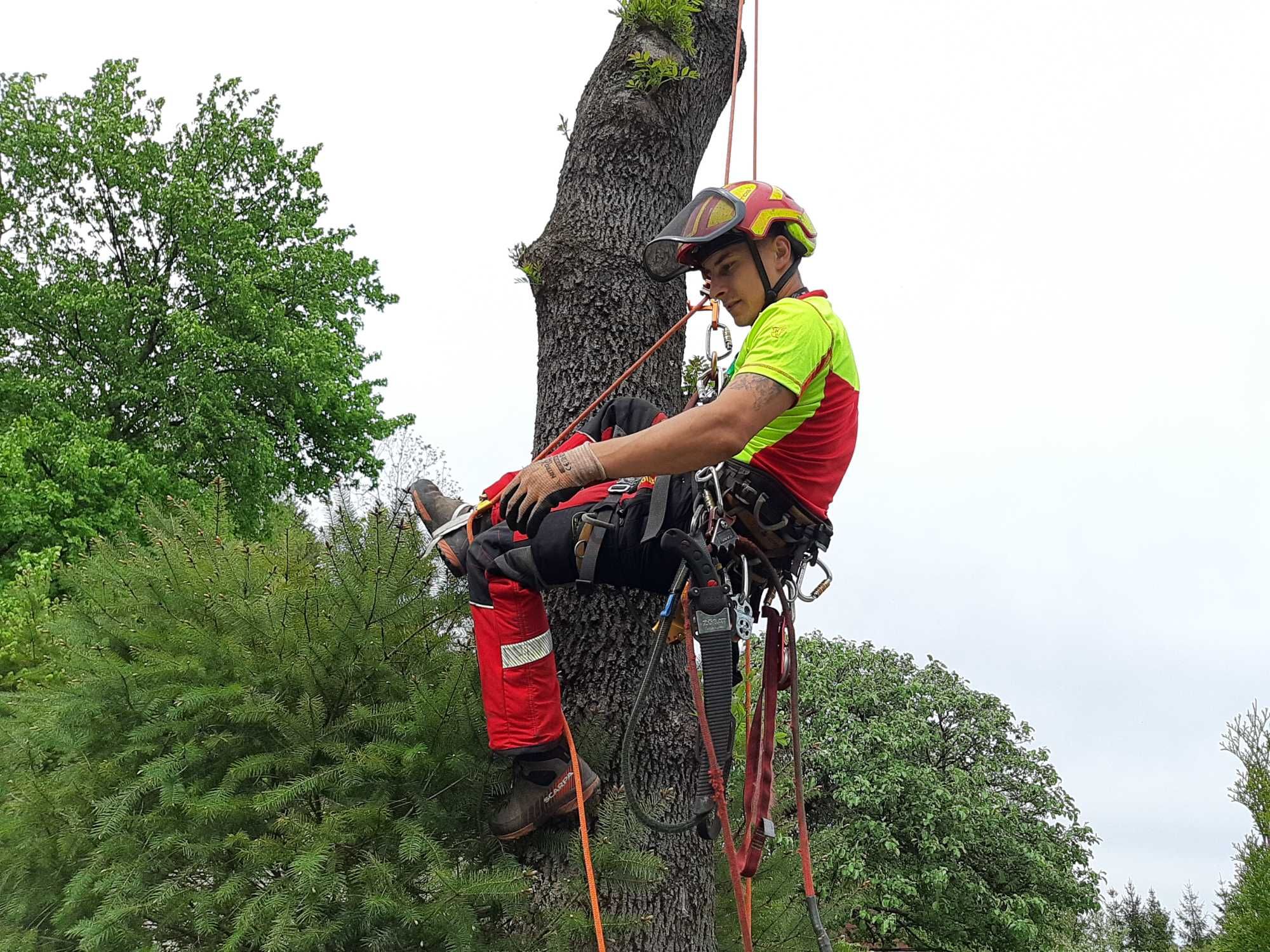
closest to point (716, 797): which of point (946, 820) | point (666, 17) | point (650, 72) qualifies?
point (650, 72)

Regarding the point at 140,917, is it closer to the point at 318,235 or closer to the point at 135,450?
the point at 135,450

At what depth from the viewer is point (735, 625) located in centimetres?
371

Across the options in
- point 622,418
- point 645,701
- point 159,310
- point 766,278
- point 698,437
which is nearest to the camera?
point 698,437

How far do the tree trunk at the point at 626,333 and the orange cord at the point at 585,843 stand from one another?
0.14 meters

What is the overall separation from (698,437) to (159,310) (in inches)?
781

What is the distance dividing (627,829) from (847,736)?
1333 cm

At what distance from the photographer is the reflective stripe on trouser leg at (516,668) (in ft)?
12.2

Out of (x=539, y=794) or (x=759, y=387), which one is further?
(x=539, y=794)

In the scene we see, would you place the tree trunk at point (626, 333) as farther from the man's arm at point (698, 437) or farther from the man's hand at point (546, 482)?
the man's arm at point (698, 437)

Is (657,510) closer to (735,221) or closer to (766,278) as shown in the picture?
(766,278)

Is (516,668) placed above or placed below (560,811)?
above

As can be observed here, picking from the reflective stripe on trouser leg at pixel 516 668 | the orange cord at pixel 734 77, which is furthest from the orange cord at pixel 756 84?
the reflective stripe on trouser leg at pixel 516 668

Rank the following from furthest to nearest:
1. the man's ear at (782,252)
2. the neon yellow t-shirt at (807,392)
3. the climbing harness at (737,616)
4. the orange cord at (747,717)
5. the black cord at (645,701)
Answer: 1. the orange cord at (747,717)
2. the man's ear at (782,252)
3. the climbing harness at (737,616)
4. the black cord at (645,701)
5. the neon yellow t-shirt at (807,392)

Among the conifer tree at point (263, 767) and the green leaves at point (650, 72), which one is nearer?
the conifer tree at point (263, 767)
